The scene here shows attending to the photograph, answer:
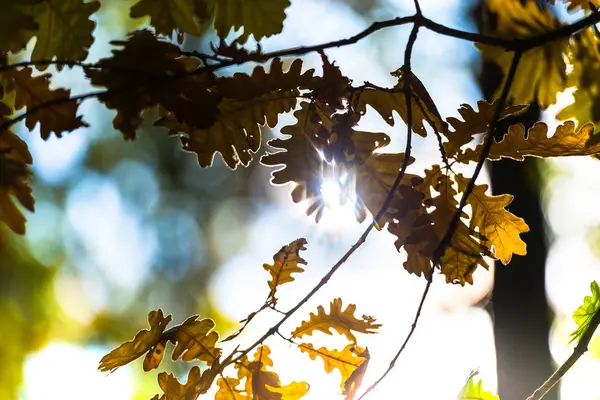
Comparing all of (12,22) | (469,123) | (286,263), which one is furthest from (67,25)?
(469,123)

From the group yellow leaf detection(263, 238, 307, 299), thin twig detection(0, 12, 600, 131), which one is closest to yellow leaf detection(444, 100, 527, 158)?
thin twig detection(0, 12, 600, 131)

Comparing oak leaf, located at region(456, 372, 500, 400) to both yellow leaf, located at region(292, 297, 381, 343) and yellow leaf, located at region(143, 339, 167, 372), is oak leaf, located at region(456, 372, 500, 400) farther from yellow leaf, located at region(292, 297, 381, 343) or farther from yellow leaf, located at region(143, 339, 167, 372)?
yellow leaf, located at region(143, 339, 167, 372)

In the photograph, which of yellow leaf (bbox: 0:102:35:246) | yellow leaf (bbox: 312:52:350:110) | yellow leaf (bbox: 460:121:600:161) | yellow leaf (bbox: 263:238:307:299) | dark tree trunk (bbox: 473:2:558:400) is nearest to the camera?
yellow leaf (bbox: 0:102:35:246)

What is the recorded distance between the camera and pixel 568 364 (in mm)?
822

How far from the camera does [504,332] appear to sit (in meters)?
2.09

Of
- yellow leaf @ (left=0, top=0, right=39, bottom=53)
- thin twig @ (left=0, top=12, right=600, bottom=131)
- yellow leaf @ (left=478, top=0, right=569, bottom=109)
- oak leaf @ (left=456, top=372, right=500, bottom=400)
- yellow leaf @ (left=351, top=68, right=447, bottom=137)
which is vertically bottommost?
oak leaf @ (left=456, top=372, right=500, bottom=400)

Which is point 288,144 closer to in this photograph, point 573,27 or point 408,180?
point 408,180

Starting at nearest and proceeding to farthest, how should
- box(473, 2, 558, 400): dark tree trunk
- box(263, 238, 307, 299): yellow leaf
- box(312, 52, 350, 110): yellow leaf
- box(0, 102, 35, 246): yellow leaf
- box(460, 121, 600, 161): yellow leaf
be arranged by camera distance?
box(0, 102, 35, 246): yellow leaf < box(312, 52, 350, 110): yellow leaf < box(460, 121, 600, 161): yellow leaf < box(263, 238, 307, 299): yellow leaf < box(473, 2, 558, 400): dark tree trunk

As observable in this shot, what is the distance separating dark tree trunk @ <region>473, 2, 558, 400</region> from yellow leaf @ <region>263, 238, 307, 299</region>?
122cm

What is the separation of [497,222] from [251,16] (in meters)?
0.52

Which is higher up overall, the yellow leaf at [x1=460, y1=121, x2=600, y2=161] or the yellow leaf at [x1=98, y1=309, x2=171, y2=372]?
the yellow leaf at [x1=460, y1=121, x2=600, y2=161]

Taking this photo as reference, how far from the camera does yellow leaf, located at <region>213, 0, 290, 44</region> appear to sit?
79 centimetres

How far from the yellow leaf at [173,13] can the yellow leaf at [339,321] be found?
19.5 inches

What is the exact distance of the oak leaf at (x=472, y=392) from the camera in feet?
2.77
